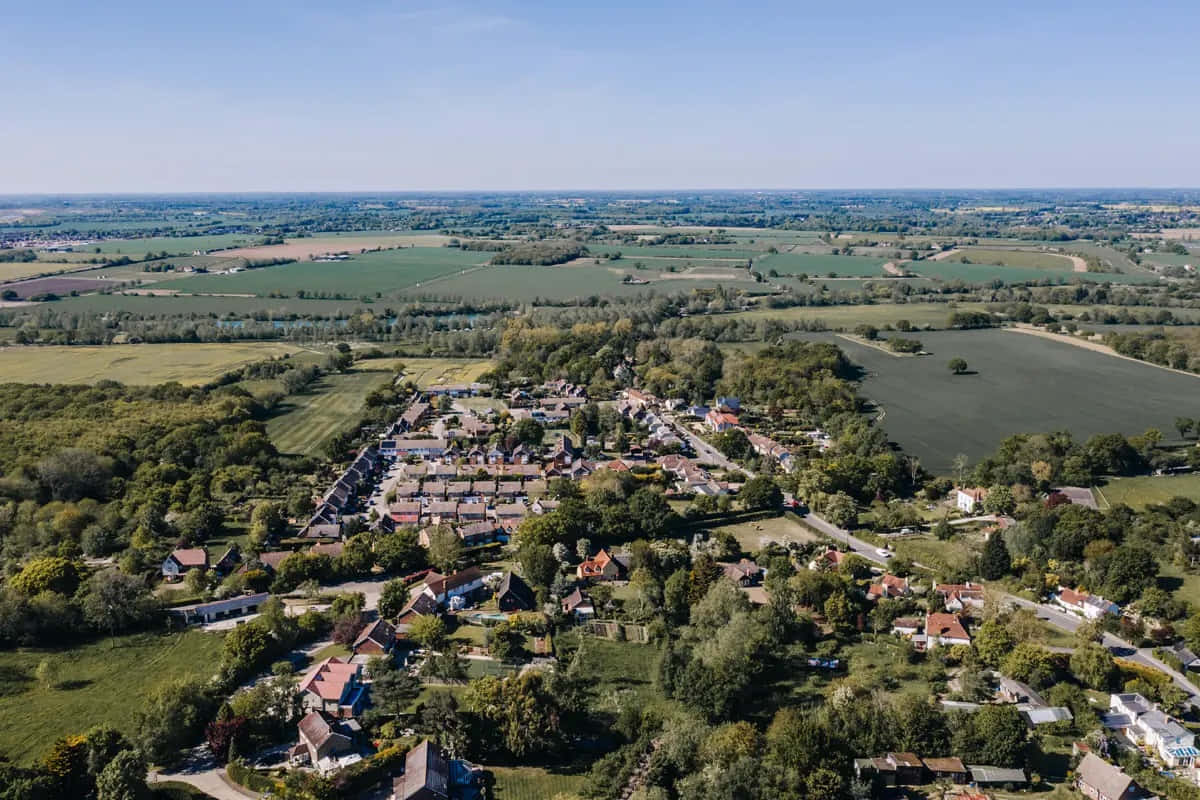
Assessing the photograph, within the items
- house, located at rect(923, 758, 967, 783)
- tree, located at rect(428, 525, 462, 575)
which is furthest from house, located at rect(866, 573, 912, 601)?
tree, located at rect(428, 525, 462, 575)

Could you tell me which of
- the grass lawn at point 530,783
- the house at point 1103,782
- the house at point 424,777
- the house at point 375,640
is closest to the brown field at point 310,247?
the house at point 375,640

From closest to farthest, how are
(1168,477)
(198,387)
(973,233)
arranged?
(1168,477), (198,387), (973,233)

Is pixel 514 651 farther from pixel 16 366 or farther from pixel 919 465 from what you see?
pixel 16 366

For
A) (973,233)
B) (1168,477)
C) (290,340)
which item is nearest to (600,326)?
(290,340)

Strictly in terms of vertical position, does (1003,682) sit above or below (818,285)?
below

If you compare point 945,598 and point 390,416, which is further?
point 390,416

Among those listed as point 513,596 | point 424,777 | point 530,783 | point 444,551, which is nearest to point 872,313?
point 444,551
